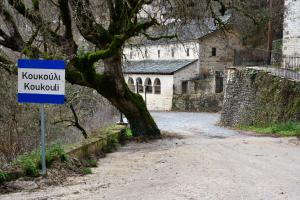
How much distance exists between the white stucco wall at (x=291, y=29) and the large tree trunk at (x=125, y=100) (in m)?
18.9

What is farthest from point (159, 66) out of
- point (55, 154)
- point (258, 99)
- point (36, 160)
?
point (36, 160)

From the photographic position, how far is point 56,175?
763cm

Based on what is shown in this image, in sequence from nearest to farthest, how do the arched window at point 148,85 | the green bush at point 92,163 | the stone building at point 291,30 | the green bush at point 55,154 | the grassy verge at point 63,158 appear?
the grassy verge at point 63,158 → the green bush at point 55,154 → the green bush at point 92,163 → the stone building at point 291,30 → the arched window at point 148,85

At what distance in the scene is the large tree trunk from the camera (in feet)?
49.8

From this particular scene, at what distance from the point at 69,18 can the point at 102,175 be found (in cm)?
676

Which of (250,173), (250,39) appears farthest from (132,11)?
(250,39)

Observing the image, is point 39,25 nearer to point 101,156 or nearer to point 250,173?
point 101,156

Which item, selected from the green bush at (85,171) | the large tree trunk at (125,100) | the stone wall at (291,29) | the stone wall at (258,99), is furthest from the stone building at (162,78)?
the green bush at (85,171)

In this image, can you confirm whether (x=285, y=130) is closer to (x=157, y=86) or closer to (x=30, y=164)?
(x=30, y=164)

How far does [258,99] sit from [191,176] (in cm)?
1722

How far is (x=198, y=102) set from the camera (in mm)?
42938

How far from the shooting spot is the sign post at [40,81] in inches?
290

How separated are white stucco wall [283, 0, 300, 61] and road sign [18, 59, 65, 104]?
27088 mm

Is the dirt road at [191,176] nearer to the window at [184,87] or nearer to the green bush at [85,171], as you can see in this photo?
the green bush at [85,171]
